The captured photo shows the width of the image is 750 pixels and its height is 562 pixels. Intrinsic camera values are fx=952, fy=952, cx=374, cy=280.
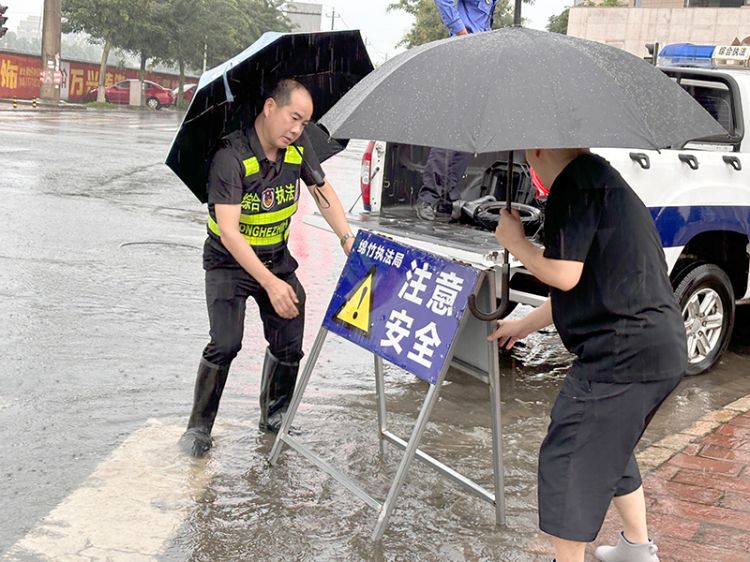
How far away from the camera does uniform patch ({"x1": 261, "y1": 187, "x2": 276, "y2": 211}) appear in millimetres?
4363

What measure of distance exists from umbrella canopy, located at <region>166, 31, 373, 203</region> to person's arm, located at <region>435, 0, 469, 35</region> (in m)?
Answer: 3.27

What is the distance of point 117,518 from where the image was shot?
12.5 ft

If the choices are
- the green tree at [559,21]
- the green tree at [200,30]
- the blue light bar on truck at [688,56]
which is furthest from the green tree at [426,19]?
the blue light bar on truck at [688,56]

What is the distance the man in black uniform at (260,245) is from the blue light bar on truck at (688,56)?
481 centimetres

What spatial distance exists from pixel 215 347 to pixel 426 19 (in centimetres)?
5684

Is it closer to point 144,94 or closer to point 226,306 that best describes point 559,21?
point 144,94

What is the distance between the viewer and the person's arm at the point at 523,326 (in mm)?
3459

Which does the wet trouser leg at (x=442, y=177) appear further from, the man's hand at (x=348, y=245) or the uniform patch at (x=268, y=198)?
the uniform patch at (x=268, y=198)

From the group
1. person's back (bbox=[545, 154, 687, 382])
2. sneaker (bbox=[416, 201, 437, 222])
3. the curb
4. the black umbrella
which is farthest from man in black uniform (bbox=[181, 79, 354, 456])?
sneaker (bbox=[416, 201, 437, 222])

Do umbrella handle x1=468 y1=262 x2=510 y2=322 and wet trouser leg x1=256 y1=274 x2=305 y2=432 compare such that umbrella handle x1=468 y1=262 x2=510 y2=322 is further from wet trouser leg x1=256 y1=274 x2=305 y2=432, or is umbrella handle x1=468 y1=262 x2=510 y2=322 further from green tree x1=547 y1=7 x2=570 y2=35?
green tree x1=547 y1=7 x2=570 y2=35

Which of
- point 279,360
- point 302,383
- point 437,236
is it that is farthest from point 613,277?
point 437,236

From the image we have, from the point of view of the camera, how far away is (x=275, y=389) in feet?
15.9

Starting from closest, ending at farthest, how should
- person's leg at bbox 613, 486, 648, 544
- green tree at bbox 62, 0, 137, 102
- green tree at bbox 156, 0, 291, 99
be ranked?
1. person's leg at bbox 613, 486, 648, 544
2. green tree at bbox 62, 0, 137, 102
3. green tree at bbox 156, 0, 291, 99

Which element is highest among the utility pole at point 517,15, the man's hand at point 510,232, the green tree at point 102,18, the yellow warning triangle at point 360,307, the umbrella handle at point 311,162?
the green tree at point 102,18
